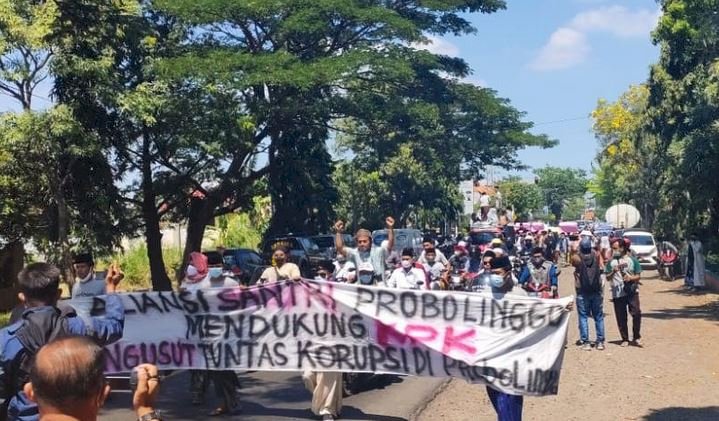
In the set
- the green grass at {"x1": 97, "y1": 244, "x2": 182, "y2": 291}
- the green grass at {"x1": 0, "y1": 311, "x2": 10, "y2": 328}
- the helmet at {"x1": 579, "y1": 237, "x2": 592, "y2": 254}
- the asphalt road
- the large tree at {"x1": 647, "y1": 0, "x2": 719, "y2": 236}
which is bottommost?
the asphalt road

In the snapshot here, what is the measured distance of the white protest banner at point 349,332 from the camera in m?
7.97

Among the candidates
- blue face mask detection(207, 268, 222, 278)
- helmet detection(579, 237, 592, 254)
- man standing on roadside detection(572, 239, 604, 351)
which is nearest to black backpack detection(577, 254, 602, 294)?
man standing on roadside detection(572, 239, 604, 351)

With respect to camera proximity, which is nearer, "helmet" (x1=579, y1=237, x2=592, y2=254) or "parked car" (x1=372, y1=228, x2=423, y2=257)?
"helmet" (x1=579, y1=237, x2=592, y2=254)

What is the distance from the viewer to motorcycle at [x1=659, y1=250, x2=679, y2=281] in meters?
32.0

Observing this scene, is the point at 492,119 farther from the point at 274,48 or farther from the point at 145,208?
the point at 145,208

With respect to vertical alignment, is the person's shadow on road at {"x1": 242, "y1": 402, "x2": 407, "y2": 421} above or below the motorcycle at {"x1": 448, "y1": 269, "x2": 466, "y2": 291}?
below

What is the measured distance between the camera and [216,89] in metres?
25.7

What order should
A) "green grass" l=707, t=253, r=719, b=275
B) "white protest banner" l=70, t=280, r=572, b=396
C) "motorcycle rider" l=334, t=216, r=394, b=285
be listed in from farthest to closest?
1. "green grass" l=707, t=253, r=719, b=275
2. "motorcycle rider" l=334, t=216, r=394, b=285
3. "white protest banner" l=70, t=280, r=572, b=396

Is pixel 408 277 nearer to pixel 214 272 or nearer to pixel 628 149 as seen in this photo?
pixel 214 272

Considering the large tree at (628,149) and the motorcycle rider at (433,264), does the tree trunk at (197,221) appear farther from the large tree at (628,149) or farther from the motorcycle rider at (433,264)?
the large tree at (628,149)

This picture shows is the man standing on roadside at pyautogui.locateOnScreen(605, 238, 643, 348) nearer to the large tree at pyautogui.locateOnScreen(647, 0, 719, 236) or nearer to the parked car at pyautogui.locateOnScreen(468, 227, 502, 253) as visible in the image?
the large tree at pyautogui.locateOnScreen(647, 0, 719, 236)

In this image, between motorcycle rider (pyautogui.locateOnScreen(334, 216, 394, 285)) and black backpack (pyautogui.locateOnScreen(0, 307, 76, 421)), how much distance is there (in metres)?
6.88

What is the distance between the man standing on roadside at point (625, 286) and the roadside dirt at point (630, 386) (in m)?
0.34

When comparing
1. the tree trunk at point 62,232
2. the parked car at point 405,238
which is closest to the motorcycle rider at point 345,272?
the tree trunk at point 62,232
